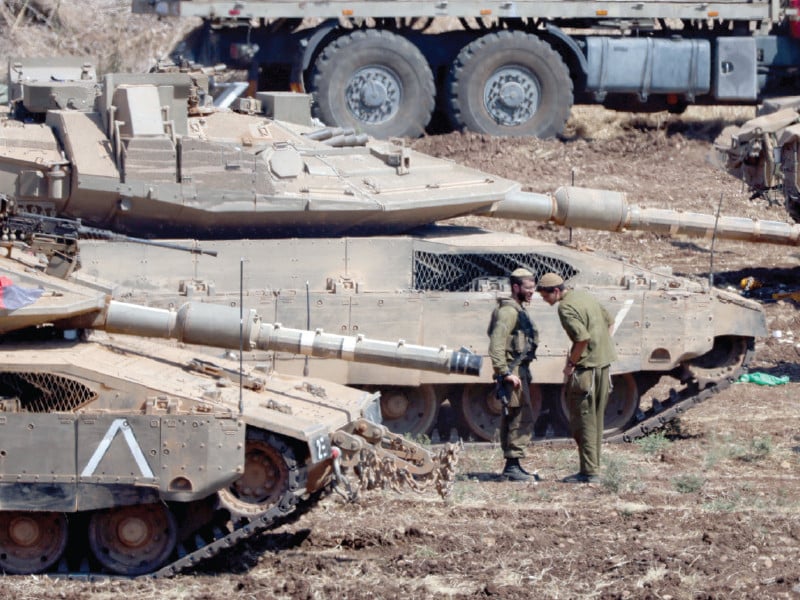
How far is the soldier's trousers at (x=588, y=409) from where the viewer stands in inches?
520

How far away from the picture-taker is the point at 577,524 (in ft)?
39.3

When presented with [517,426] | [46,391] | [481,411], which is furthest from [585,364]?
[46,391]

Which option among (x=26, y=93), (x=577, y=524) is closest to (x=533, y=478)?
(x=577, y=524)

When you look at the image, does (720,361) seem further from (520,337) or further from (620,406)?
(520,337)

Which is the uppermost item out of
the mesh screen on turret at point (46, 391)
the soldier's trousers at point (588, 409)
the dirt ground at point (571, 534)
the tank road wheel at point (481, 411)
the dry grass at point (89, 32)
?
the dry grass at point (89, 32)

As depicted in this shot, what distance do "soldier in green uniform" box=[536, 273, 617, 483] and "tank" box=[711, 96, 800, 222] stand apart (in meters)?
8.17

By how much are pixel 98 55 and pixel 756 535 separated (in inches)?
754

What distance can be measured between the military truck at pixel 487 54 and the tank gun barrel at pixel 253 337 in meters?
13.2

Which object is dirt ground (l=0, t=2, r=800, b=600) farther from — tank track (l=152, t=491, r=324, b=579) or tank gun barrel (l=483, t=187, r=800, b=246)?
tank gun barrel (l=483, t=187, r=800, b=246)

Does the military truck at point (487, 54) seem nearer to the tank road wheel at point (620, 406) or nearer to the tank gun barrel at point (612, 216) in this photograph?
the tank gun barrel at point (612, 216)

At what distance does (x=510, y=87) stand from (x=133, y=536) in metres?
15.6

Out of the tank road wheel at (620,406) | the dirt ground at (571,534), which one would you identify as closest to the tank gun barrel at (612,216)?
the dirt ground at (571,534)

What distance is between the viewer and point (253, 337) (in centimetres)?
1168

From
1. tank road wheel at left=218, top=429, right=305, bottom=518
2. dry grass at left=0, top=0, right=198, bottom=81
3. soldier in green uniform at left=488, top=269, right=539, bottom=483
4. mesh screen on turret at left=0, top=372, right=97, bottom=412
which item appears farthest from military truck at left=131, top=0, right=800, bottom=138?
tank road wheel at left=218, top=429, right=305, bottom=518
